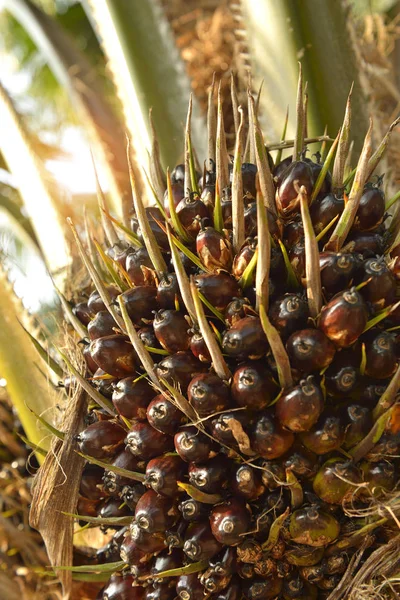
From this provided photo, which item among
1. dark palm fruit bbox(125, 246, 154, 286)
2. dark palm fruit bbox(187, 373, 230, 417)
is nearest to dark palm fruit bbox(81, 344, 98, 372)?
dark palm fruit bbox(125, 246, 154, 286)

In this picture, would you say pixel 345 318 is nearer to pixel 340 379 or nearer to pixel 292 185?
pixel 340 379

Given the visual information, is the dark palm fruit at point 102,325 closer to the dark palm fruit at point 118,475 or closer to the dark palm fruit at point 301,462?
the dark palm fruit at point 118,475

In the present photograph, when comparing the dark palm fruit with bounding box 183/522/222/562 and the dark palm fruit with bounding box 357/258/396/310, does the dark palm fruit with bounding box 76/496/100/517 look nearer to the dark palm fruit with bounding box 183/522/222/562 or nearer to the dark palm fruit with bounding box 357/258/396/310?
the dark palm fruit with bounding box 183/522/222/562

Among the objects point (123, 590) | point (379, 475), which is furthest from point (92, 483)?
point (379, 475)

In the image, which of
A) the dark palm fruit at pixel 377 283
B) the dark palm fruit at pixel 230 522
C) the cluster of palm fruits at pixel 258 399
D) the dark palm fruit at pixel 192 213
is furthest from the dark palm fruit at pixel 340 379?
the dark palm fruit at pixel 192 213

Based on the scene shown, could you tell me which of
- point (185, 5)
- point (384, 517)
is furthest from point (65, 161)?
point (384, 517)

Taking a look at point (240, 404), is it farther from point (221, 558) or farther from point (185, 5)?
point (185, 5)
